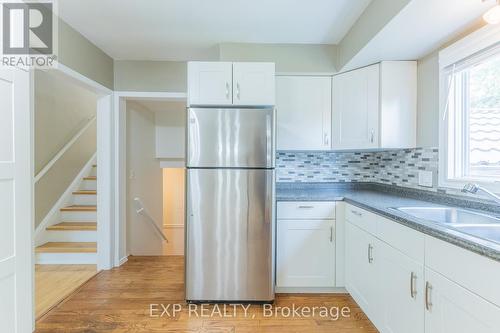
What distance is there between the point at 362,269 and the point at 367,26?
174 centimetres

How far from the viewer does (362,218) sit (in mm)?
2035

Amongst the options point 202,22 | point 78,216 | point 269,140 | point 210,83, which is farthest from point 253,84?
point 78,216

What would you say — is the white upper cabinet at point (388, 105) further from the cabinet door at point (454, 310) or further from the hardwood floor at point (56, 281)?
the hardwood floor at point (56, 281)

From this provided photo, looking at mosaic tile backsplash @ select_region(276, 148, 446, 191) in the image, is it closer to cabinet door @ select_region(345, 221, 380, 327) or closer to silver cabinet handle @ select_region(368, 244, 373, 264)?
cabinet door @ select_region(345, 221, 380, 327)

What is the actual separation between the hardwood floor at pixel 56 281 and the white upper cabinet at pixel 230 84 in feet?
6.61

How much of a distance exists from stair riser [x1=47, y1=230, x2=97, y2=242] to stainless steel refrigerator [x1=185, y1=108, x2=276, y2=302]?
1828 mm

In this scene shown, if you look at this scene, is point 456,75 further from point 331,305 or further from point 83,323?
point 83,323

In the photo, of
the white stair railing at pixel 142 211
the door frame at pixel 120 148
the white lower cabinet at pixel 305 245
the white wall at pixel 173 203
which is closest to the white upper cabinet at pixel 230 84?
the door frame at pixel 120 148

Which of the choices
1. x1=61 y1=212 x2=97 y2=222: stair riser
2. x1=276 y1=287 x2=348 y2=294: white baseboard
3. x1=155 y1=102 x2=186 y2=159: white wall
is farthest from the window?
x1=61 y1=212 x2=97 y2=222: stair riser

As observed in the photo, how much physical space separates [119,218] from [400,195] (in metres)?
2.84

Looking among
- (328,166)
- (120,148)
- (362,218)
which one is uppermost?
(120,148)

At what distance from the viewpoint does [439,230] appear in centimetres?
121

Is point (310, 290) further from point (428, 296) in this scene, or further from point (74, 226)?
point (74, 226)

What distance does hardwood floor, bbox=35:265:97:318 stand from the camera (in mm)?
2343
